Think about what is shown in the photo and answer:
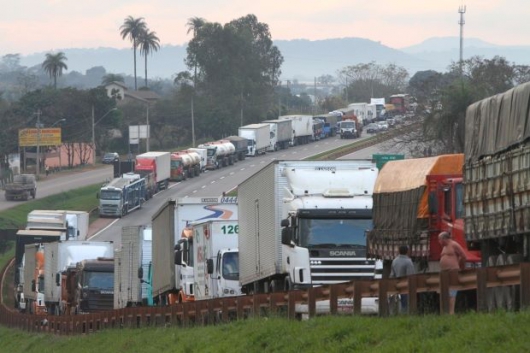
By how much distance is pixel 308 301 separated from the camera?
19.8 m

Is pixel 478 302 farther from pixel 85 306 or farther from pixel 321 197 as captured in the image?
pixel 85 306

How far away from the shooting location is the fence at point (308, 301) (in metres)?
14.2

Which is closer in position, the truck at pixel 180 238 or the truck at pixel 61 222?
the truck at pixel 180 238

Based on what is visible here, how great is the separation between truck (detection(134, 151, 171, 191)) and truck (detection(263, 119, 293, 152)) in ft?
86.1

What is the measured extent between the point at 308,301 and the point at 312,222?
6.56 meters

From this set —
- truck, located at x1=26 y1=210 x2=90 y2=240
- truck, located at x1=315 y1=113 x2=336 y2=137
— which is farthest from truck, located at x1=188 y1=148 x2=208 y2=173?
truck, located at x1=26 y1=210 x2=90 y2=240

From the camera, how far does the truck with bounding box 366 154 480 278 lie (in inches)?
867

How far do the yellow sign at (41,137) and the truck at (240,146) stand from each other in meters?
16.6

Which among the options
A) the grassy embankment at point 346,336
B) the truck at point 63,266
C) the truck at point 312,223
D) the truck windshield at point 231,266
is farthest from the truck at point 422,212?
the truck at point 63,266

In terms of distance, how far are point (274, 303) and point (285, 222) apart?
4757 mm

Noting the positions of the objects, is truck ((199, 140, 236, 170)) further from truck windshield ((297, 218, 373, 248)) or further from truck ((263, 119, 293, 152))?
truck windshield ((297, 218, 373, 248))

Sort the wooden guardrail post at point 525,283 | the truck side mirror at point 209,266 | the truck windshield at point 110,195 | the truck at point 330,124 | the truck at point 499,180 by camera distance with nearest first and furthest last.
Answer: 1. the wooden guardrail post at point 525,283
2. the truck at point 499,180
3. the truck side mirror at point 209,266
4. the truck windshield at point 110,195
5. the truck at point 330,124

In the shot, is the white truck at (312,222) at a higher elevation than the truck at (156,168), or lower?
higher

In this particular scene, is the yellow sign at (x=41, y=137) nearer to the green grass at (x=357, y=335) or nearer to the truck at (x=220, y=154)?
the truck at (x=220, y=154)
